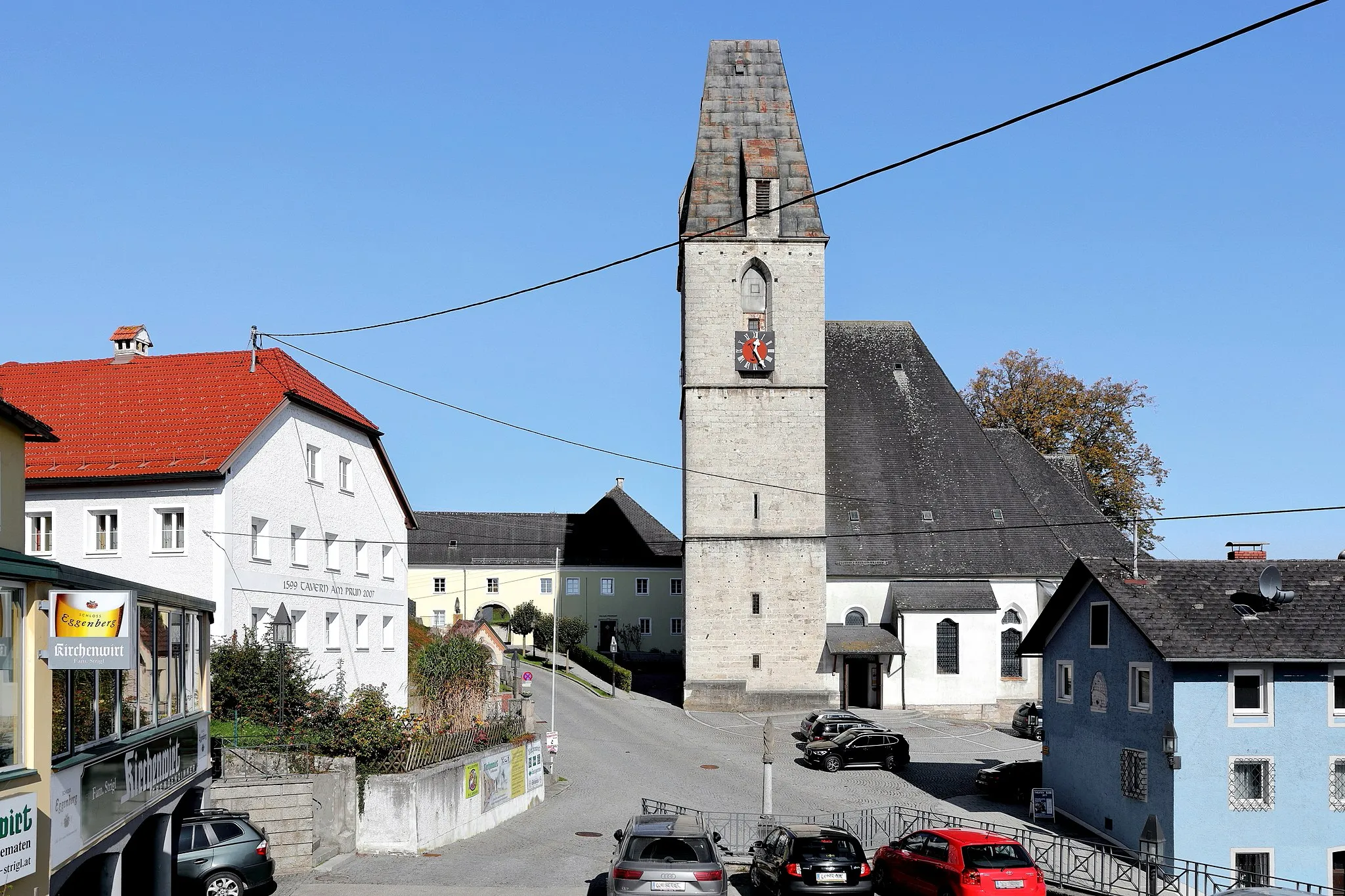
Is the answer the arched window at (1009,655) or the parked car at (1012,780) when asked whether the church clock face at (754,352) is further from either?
the parked car at (1012,780)

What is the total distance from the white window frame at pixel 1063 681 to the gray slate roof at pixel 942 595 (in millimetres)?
20879

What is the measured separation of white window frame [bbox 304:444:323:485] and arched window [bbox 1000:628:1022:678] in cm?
2947

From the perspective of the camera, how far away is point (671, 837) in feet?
60.6

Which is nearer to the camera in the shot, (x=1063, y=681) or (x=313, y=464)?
(x=1063, y=681)

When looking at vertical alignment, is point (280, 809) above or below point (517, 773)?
above

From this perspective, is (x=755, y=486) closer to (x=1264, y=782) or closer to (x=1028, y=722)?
(x=1028, y=722)

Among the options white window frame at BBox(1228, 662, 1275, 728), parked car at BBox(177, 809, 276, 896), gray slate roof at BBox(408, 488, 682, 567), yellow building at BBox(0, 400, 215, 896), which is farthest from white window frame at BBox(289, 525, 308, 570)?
gray slate roof at BBox(408, 488, 682, 567)

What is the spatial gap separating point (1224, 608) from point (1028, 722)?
20.0 m

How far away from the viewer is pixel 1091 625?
30109mm

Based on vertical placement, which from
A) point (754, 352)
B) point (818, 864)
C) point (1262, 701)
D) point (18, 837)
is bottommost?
point (818, 864)

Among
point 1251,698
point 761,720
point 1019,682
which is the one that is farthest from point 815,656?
point 1251,698

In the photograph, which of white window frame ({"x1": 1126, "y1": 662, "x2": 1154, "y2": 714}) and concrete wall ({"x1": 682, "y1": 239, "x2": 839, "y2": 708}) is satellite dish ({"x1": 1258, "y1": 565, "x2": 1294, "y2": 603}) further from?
concrete wall ({"x1": 682, "y1": 239, "x2": 839, "y2": 708})

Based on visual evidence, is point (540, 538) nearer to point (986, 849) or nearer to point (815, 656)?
point (815, 656)

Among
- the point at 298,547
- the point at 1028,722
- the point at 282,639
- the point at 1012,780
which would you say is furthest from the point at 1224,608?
the point at 298,547
